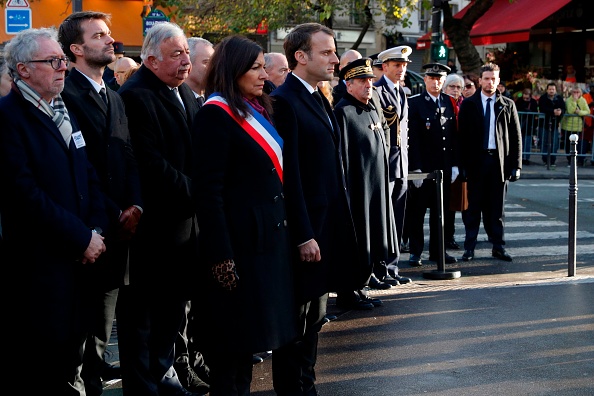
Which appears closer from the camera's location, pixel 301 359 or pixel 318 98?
pixel 301 359

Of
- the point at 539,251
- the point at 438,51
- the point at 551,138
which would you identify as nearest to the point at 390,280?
the point at 539,251

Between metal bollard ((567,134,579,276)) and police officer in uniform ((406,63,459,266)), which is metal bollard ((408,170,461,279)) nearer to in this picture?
police officer in uniform ((406,63,459,266))

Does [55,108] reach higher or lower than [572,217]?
higher

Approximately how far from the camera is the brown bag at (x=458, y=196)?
1093 cm

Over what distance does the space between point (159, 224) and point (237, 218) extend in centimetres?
86

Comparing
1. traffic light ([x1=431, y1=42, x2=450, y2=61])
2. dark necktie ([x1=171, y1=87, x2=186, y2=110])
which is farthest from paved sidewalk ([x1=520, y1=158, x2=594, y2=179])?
dark necktie ([x1=171, y1=87, x2=186, y2=110])

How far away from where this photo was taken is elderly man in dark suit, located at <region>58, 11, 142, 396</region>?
5098mm

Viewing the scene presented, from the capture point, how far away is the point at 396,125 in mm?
9172

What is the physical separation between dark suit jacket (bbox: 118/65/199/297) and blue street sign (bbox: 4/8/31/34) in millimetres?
8159

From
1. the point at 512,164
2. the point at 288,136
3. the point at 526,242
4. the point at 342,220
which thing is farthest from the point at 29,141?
the point at 526,242

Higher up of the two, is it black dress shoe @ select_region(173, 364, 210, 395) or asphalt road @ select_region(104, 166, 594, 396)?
black dress shoe @ select_region(173, 364, 210, 395)

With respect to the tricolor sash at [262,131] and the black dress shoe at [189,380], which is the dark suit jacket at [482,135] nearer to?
the black dress shoe at [189,380]

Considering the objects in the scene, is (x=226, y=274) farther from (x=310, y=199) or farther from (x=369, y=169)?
(x=369, y=169)

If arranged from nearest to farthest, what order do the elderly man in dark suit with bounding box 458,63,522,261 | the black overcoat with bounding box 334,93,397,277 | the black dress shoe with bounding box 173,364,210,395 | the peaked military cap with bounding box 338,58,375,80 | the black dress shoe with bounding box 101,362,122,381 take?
1. the black dress shoe with bounding box 173,364,210,395
2. the black dress shoe with bounding box 101,362,122,381
3. the black overcoat with bounding box 334,93,397,277
4. the peaked military cap with bounding box 338,58,375,80
5. the elderly man in dark suit with bounding box 458,63,522,261
